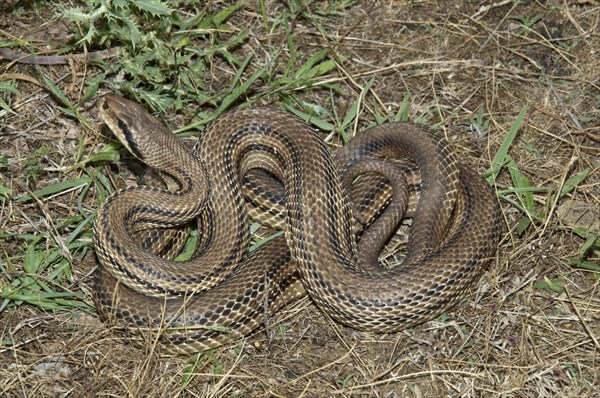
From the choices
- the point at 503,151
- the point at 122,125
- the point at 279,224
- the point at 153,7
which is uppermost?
the point at 153,7

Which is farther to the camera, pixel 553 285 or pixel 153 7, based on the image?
pixel 153 7

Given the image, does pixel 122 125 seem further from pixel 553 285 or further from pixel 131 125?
pixel 553 285

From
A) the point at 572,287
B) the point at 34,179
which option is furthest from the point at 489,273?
the point at 34,179

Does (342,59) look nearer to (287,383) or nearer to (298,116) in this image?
(298,116)

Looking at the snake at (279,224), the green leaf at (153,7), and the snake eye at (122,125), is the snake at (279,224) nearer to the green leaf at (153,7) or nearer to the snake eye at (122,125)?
the snake eye at (122,125)

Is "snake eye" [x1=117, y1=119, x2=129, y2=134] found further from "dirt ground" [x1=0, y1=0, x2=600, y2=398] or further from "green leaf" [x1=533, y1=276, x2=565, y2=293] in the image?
"green leaf" [x1=533, y1=276, x2=565, y2=293]

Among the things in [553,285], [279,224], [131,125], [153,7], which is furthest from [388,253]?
[153,7]
